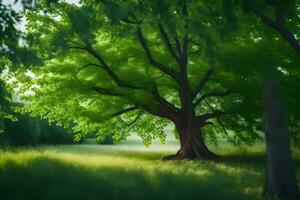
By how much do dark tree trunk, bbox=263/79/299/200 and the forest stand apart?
29 mm

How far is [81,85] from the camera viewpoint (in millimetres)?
25000

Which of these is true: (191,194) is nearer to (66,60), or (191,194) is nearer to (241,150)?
(66,60)

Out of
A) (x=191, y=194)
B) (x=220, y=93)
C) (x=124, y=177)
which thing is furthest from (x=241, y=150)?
(x=191, y=194)

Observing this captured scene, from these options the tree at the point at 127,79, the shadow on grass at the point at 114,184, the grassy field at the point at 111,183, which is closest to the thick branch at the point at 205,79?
the tree at the point at 127,79

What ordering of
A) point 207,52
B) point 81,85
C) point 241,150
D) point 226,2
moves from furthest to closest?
1. point 241,150
2. point 81,85
3. point 226,2
4. point 207,52

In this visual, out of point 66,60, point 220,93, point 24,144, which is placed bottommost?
point 24,144

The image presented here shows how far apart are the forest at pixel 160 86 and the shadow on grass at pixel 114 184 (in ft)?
0.14

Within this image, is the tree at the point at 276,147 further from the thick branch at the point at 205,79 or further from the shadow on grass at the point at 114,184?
the thick branch at the point at 205,79

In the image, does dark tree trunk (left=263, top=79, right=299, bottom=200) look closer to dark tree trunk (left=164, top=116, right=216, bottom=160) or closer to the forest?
the forest

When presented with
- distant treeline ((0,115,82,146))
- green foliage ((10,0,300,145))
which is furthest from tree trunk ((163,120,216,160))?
distant treeline ((0,115,82,146))

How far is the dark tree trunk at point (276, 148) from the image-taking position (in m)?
12.4

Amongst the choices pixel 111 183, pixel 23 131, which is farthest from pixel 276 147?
pixel 23 131

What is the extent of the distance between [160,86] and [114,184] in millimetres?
14043

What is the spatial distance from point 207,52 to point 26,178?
8.10 m
